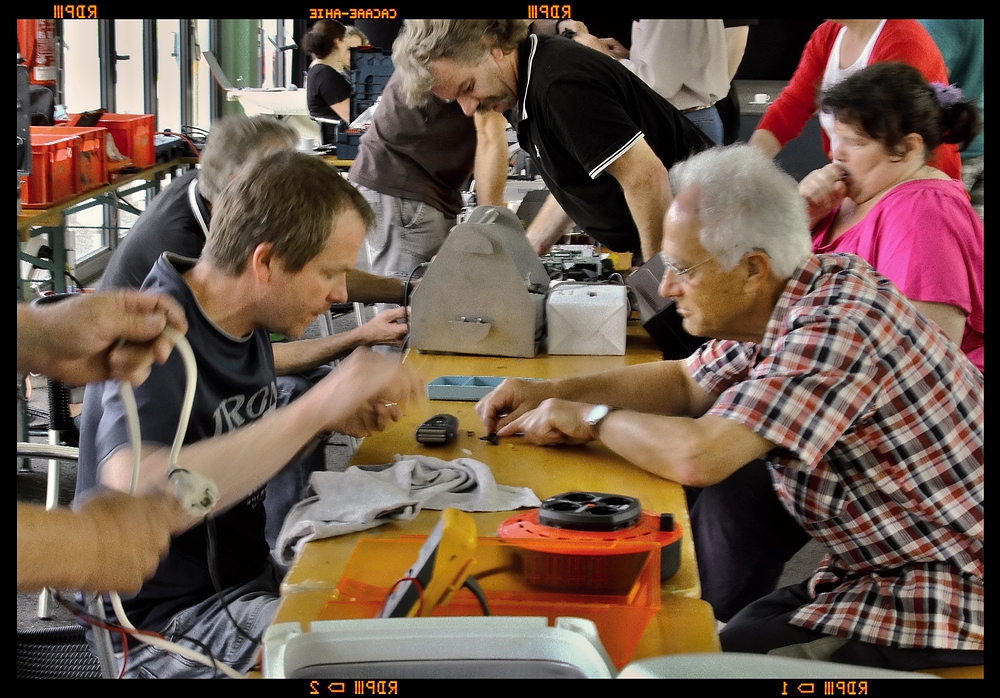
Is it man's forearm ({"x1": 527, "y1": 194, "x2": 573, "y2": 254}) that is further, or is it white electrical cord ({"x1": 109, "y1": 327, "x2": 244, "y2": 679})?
man's forearm ({"x1": 527, "y1": 194, "x2": 573, "y2": 254})

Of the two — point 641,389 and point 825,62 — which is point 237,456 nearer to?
point 641,389

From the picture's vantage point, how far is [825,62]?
3.34 meters

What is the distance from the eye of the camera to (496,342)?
259 centimetres

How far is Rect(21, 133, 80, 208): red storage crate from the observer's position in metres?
3.85

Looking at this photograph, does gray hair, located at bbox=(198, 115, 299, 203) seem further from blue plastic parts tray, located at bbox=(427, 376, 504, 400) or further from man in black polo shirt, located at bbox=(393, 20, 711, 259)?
blue plastic parts tray, located at bbox=(427, 376, 504, 400)

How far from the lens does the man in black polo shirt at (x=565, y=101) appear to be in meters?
2.69

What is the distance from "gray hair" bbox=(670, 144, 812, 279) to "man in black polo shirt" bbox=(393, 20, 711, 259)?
36.7 inches

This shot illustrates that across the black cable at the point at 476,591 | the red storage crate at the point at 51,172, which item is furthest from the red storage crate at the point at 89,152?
the black cable at the point at 476,591

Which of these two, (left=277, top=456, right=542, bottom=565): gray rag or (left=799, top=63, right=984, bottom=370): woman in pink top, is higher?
(left=799, top=63, right=984, bottom=370): woman in pink top

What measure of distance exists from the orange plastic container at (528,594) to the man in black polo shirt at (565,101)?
1567 mm

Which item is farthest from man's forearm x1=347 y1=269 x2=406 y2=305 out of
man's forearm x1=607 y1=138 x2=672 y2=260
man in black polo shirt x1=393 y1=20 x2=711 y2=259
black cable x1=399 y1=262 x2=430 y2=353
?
man's forearm x1=607 y1=138 x2=672 y2=260

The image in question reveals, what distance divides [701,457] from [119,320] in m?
0.89

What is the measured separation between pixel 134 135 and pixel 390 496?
165 inches

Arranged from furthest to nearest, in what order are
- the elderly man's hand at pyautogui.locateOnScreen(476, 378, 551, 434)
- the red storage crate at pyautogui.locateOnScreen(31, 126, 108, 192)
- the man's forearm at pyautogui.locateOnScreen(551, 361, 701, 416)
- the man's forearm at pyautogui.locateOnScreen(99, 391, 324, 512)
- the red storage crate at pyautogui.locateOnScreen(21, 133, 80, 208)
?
the red storage crate at pyautogui.locateOnScreen(31, 126, 108, 192) → the red storage crate at pyautogui.locateOnScreen(21, 133, 80, 208) → the man's forearm at pyautogui.locateOnScreen(551, 361, 701, 416) → the elderly man's hand at pyautogui.locateOnScreen(476, 378, 551, 434) → the man's forearm at pyautogui.locateOnScreen(99, 391, 324, 512)
